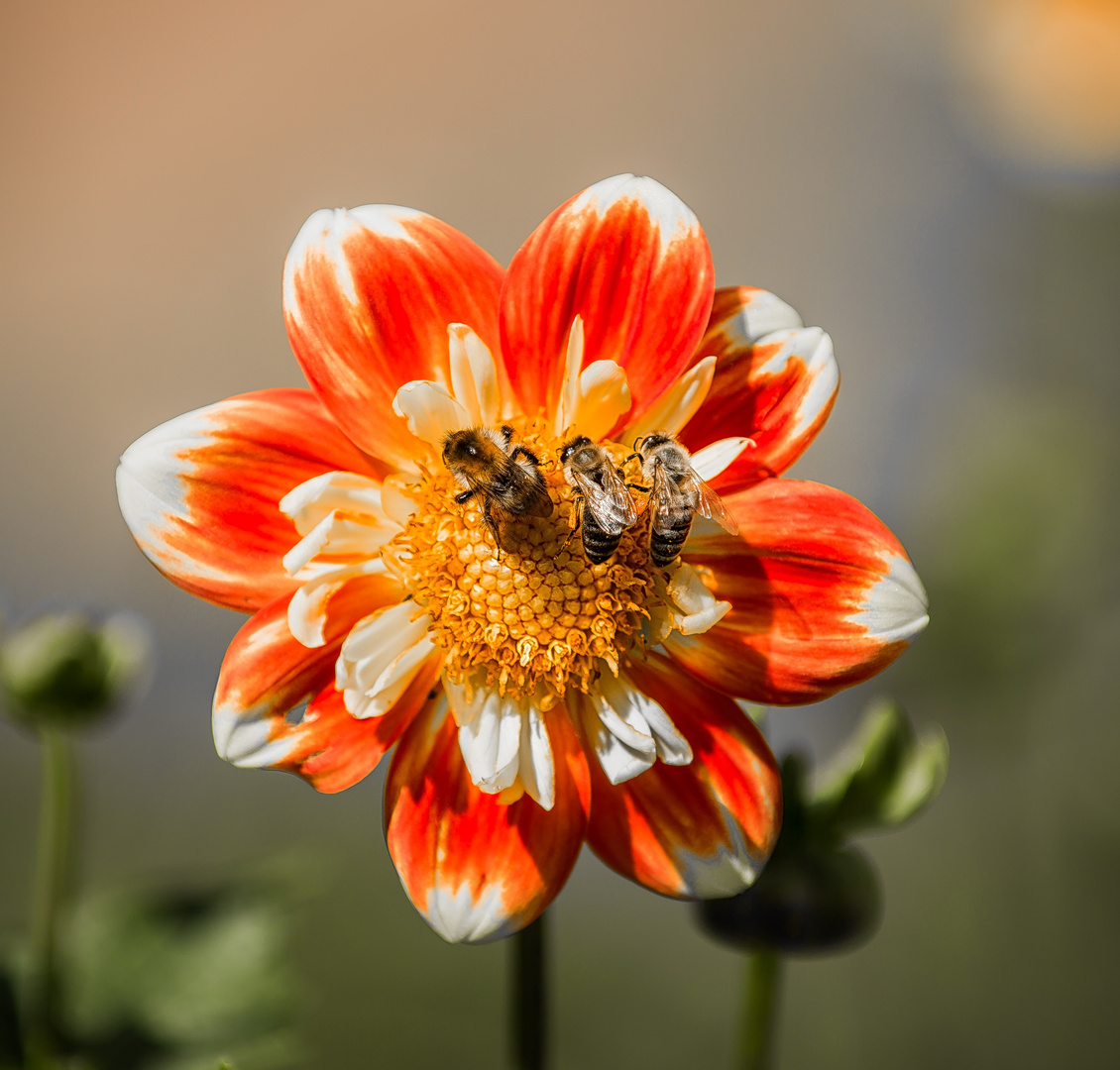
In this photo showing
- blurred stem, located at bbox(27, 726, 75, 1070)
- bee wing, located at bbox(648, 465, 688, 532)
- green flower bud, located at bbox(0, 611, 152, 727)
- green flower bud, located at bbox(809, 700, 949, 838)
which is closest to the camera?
bee wing, located at bbox(648, 465, 688, 532)

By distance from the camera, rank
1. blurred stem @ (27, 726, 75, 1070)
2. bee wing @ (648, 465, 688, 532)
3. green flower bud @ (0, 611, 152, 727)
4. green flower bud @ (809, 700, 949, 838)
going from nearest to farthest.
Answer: bee wing @ (648, 465, 688, 532) < green flower bud @ (809, 700, 949, 838) < blurred stem @ (27, 726, 75, 1070) < green flower bud @ (0, 611, 152, 727)

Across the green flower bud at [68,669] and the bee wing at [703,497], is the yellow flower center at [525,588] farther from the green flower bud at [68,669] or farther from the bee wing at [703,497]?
the green flower bud at [68,669]

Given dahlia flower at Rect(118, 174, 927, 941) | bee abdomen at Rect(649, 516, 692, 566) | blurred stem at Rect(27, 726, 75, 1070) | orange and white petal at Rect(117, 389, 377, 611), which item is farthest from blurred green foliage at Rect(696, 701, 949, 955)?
blurred stem at Rect(27, 726, 75, 1070)

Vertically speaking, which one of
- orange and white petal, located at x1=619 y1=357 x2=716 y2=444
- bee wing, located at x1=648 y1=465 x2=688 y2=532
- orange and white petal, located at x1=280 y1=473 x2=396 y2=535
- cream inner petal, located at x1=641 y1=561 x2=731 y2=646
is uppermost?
orange and white petal, located at x1=619 y1=357 x2=716 y2=444

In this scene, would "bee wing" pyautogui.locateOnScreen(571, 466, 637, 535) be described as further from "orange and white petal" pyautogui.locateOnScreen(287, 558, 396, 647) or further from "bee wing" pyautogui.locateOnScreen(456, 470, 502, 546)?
"orange and white petal" pyautogui.locateOnScreen(287, 558, 396, 647)

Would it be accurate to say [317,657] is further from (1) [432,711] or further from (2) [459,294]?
(2) [459,294]

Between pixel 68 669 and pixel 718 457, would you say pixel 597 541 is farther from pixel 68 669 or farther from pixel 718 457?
pixel 68 669

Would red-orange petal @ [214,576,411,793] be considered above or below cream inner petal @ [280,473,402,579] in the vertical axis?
below
